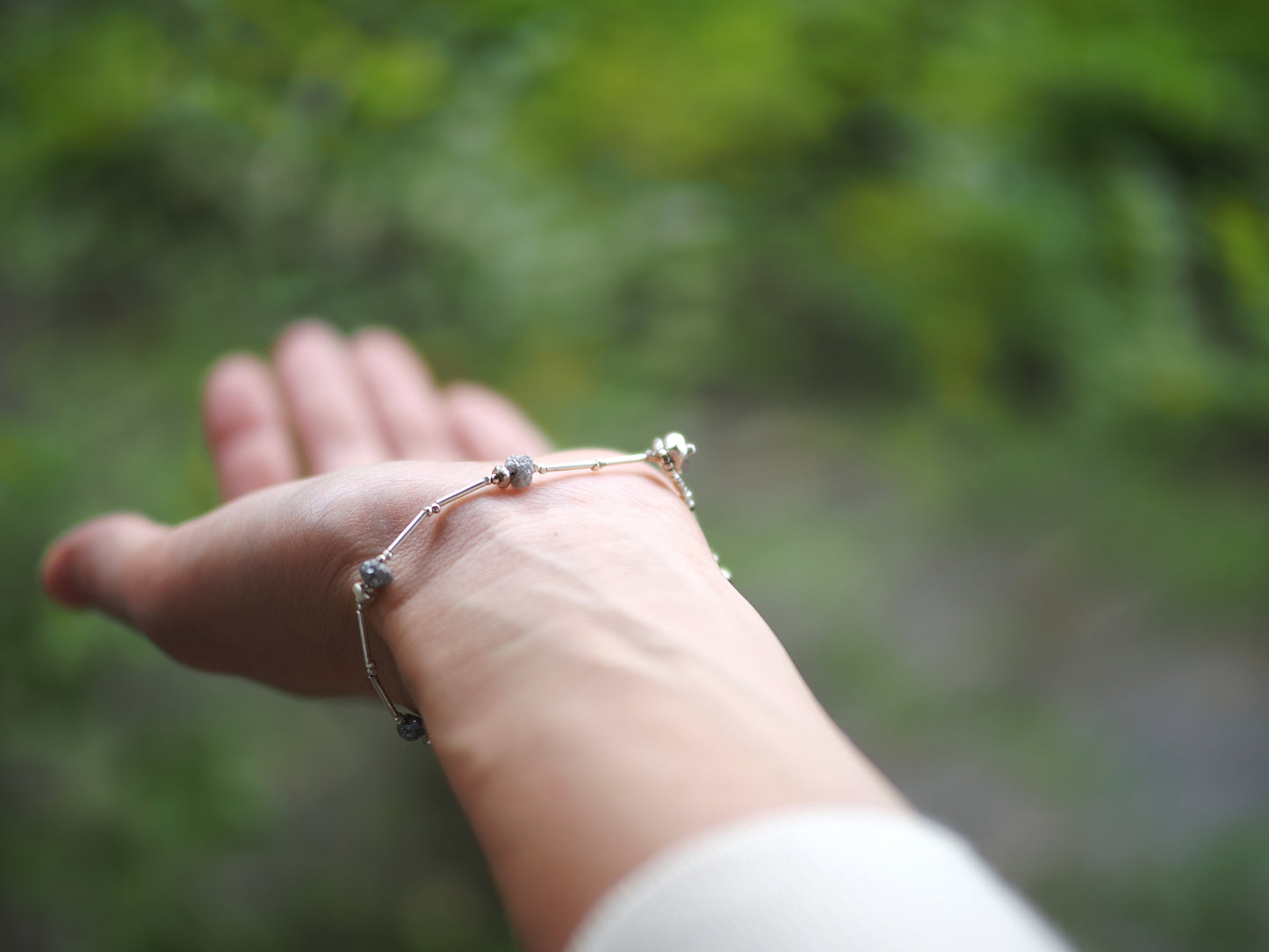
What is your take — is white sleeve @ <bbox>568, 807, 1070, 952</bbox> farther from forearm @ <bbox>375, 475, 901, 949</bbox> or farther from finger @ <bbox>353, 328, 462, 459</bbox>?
finger @ <bbox>353, 328, 462, 459</bbox>

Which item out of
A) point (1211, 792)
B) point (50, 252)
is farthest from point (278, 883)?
point (1211, 792)

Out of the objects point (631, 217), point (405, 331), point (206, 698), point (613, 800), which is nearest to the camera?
point (613, 800)

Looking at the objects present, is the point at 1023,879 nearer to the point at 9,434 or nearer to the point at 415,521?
the point at 415,521

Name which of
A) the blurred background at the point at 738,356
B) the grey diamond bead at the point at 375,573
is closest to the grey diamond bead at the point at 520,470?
the grey diamond bead at the point at 375,573

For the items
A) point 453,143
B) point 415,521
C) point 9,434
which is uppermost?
point 453,143

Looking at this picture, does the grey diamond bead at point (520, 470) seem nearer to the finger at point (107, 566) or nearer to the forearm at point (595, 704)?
the forearm at point (595, 704)

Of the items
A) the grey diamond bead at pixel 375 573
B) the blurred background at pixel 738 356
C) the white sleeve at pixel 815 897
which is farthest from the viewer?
the blurred background at pixel 738 356
